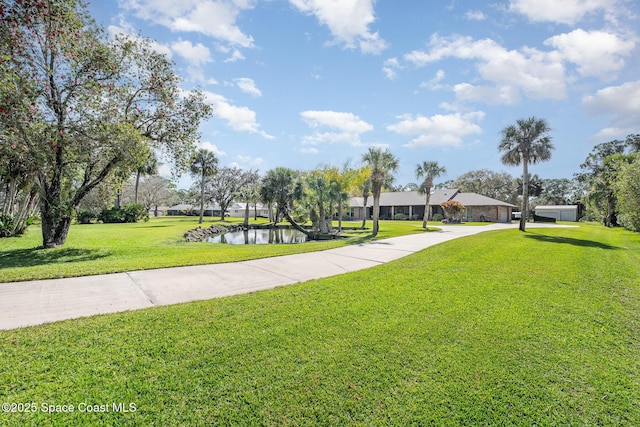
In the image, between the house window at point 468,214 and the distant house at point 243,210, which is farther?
the distant house at point 243,210

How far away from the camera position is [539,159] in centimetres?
2102

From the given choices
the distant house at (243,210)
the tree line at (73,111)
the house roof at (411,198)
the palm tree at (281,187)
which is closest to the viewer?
the tree line at (73,111)

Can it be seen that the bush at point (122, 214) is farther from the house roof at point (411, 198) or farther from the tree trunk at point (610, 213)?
the tree trunk at point (610, 213)

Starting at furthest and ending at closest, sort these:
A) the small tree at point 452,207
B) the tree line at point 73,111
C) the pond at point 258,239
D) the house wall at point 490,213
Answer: the house wall at point 490,213, the small tree at point 452,207, the pond at point 258,239, the tree line at point 73,111

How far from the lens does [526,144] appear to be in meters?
20.9

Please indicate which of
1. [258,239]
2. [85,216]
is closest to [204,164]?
[85,216]

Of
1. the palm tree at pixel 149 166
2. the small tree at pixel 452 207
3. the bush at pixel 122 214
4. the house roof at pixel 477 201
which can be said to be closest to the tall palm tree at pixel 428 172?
the small tree at pixel 452 207

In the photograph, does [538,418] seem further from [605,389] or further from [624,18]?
[624,18]

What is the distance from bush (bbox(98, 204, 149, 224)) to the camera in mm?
30578

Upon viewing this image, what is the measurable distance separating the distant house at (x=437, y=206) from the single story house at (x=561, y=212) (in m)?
16.6

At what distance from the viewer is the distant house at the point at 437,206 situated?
39.4 meters

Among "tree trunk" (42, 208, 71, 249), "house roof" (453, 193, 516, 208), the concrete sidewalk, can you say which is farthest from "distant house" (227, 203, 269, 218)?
the concrete sidewalk

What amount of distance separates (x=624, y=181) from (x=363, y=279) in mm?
18011

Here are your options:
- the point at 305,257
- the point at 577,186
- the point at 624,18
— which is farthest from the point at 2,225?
the point at 577,186
